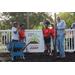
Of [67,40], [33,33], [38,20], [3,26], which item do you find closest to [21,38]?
[33,33]

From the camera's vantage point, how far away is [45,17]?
9773 millimetres

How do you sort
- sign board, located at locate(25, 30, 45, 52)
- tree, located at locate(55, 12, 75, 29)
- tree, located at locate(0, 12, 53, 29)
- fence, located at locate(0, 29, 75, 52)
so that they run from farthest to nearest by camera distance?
tree, located at locate(55, 12, 75, 29)
tree, located at locate(0, 12, 53, 29)
fence, located at locate(0, 29, 75, 52)
sign board, located at locate(25, 30, 45, 52)

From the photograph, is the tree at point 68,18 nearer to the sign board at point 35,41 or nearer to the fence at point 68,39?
the fence at point 68,39

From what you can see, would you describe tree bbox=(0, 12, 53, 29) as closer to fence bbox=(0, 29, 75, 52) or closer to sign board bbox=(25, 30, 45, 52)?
fence bbox=(0, 29, 75, 52)

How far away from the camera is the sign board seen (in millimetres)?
5617

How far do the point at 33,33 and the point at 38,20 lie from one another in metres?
4.31

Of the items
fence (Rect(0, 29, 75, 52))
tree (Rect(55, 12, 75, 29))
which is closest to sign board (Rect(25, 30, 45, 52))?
fence (Rect(0, 29, 75, 52))

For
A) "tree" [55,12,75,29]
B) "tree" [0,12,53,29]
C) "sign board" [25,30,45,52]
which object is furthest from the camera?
"tree" [55,12,75,29]

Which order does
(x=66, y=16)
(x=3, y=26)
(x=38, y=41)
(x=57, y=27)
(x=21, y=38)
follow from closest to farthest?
1. (x=57, y=27)
2. (x=21, y=38)
3. (x=38, y=41)
4. (x=3, y=26)
5. (x=66, y=16)

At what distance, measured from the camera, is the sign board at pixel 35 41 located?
5.62m

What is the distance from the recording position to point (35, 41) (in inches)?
221

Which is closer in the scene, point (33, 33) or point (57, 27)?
point (57, 27)

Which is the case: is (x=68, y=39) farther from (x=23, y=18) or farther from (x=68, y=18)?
(x=23, y=18)

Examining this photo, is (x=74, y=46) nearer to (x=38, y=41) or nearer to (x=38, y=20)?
(x=38, y=41)
